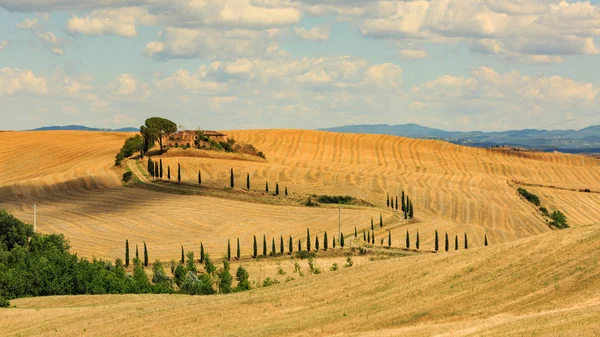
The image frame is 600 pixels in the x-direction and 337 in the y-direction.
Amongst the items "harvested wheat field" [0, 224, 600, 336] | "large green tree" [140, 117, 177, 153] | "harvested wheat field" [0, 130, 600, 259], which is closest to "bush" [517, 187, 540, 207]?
"harvested wheat field" [0, 130, 600, 259]

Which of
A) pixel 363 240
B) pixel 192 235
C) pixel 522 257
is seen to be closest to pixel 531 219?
pixel 363 240

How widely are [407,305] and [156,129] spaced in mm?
147934

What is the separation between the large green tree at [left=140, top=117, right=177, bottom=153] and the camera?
19188cm

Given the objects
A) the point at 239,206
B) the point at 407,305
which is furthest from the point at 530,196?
the point at 407,305

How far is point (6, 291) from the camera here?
79312 millimetres

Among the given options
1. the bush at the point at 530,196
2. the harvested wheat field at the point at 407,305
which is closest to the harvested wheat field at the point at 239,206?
the bush at the point at 530,196

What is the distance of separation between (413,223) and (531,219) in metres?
23.5

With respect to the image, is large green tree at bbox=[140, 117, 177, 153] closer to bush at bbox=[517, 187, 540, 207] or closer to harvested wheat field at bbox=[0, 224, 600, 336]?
bush at bbox=[517, 187, 540, 207]

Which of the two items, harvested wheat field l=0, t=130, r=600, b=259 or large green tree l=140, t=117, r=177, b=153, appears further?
large green tree l=140, t=117, r=177, b=153

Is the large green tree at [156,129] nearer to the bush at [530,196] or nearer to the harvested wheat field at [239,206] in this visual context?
the harvested wheat field at [239,206]

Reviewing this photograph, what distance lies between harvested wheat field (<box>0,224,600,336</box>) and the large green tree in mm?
127849

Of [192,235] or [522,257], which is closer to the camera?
[522,257]

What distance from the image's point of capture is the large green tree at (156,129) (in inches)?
7554

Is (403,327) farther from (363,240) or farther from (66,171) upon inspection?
(66,171)
